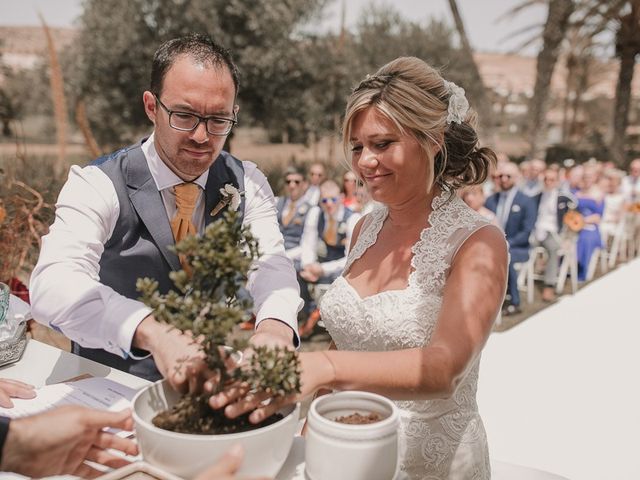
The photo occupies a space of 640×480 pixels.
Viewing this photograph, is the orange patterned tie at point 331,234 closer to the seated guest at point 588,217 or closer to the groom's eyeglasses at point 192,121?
the seated guest at point 588,217

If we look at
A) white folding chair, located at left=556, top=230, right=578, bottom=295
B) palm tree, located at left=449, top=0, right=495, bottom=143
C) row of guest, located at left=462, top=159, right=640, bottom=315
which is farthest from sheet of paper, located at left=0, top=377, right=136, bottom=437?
palm tree, located at left=449, top=0, right=495, bottom=143

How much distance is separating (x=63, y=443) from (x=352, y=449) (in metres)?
0.54

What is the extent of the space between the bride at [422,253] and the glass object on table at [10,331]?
3.46ft

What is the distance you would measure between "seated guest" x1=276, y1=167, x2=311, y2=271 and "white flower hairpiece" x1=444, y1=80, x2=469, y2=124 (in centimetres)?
468

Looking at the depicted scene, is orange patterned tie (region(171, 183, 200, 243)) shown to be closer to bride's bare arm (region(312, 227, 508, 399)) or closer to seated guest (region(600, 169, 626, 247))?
bride's bare arm (region(312, 227, 508, 399))

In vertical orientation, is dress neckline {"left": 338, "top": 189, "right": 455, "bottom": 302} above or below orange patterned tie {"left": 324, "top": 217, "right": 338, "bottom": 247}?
above

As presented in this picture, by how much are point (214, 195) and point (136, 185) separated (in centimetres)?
31

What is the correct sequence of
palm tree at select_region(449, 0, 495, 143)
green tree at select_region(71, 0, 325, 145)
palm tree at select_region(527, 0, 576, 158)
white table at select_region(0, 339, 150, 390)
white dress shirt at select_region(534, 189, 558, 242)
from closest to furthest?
white table at select_region(0, 339, 150, 390)
white dress shirt at select_region(534, 189, 558, 242)
green tree at select_region(71, 0, 325, 145)
palm tree at select_region(527, 0, 576, 158)
palm tree at select_region(449, 0, 495, 143)

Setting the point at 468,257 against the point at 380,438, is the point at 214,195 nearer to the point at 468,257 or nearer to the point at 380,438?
the point at 468,257

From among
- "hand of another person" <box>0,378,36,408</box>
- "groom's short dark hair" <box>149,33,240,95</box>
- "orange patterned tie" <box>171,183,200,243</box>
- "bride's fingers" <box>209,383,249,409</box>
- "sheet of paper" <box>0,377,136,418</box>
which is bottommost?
"sheet of paper" <box>0,377,136,418</box>

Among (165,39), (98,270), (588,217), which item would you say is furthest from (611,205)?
(98,270)

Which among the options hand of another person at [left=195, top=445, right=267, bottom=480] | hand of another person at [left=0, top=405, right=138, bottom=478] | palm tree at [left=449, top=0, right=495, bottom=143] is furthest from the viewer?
palm tree at [left=449, top=0, right=495, bottom=143]

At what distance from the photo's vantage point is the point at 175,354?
48.3 inches

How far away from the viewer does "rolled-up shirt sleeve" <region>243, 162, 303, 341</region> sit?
1688mm
